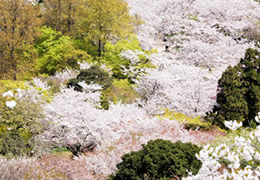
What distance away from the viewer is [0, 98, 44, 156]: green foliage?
26.8 ft

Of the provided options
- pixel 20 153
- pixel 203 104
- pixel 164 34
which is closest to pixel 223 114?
pixel 203 104

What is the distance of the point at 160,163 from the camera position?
5621 millimetres

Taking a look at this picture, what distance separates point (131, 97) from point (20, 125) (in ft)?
19.0

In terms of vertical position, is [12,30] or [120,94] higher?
[12,30]

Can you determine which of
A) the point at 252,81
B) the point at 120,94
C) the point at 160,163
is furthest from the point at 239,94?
the point at 160,163

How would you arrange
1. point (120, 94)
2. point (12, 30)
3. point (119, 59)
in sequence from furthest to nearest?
1. point (12, 30)
2. point (119, 59)
3. point (120, 94)

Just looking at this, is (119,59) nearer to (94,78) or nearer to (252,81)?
(94,78)

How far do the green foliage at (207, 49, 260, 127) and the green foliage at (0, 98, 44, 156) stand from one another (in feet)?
20.4

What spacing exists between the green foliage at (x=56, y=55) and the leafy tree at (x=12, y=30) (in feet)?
4.26

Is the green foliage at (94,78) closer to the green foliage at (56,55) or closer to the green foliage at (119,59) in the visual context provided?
the green foliage at (119,59)

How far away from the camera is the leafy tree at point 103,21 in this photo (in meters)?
19.6

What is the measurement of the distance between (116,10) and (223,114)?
A: 11974mm

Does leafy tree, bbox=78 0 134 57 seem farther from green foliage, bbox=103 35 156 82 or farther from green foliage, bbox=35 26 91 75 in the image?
green foliage, bbox=35 26 91 75

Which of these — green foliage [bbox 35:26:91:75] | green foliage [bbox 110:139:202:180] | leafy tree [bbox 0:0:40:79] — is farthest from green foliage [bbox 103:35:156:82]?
green foliage [bbox 110:139:202:180]
